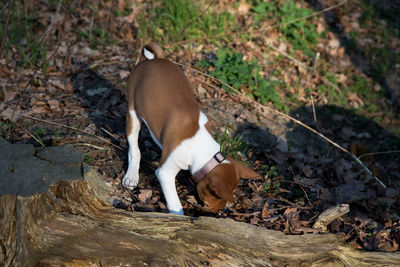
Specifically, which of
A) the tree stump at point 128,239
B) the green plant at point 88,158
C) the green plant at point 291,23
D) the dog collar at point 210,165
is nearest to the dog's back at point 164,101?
the dog collar at point 210,165

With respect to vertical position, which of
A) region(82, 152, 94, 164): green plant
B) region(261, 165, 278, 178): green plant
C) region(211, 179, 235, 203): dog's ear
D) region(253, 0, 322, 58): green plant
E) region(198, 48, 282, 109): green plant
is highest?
region(253, 0, 322, 58): green plant

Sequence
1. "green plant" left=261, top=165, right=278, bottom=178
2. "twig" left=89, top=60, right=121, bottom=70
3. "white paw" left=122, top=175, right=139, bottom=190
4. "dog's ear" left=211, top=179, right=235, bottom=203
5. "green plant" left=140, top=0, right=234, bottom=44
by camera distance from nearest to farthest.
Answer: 1. "dog's ear" left=211, top=179, right=235, bottom=203
2. "white paw" left=122, top=175, right=139, bottom=190
3. "green plant" left=261, top=165, right=278, bottom=178
4. "twig" left=89, top=60, right=121, bottom=70
5. "green plant" left=140, top=0, right=234, bottom=44

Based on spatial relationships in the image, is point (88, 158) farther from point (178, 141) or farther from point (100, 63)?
point (100, 63)

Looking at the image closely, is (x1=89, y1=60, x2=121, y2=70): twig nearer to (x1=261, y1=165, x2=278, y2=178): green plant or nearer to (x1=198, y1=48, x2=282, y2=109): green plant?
(x1=198, y1=48, x2=282, y2=109): green plant

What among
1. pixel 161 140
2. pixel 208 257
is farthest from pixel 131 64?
pixel 208 257

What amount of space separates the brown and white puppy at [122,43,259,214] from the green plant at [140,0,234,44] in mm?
2509

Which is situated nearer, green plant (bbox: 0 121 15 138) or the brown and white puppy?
the brown and white puppy

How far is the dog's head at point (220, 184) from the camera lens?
127 inches

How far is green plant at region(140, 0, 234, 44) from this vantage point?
6293 mm

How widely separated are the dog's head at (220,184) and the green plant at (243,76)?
7.79 feet

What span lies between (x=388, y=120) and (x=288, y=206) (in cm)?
373

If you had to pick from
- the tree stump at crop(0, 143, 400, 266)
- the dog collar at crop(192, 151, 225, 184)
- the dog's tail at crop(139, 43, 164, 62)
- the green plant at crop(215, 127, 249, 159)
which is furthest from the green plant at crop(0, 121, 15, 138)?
the green plant at crop(215, 127, 249, 159)

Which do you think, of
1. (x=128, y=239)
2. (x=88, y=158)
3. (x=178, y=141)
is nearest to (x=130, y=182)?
(x=88, y=158)

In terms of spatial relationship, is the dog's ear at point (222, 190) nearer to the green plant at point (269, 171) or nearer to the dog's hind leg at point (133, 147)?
the dog's hind leg at point (133, 147)
